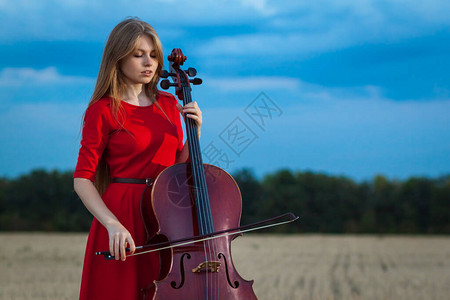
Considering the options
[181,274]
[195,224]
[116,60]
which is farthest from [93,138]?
[181,274]

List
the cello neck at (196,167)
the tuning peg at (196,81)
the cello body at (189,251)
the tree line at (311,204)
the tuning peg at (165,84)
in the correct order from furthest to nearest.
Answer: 1. the tree line at (311,204)
2. the tuning peg at (196,81)
3. the tuning peg at (165,84)
4. the cello neck at (196,167)
5. the cello body at (189,251)

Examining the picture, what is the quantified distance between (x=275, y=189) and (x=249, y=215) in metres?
3.44

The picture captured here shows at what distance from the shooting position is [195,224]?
267cm

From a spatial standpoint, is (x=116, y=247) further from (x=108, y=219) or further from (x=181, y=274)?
(x=181, y=274)

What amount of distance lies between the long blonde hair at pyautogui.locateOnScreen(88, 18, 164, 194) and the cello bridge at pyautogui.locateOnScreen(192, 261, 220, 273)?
0.74 meters

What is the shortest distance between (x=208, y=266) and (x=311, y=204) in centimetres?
2914

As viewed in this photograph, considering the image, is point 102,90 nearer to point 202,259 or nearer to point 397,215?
point 202,259

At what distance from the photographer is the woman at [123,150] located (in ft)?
8.80

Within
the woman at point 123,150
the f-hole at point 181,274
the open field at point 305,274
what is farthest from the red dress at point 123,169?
the open field at point 305,274

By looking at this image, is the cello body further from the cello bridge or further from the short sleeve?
the short sleeve

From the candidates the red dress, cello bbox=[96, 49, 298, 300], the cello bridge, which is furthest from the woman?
the cello bridge

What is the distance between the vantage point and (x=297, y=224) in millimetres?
30234

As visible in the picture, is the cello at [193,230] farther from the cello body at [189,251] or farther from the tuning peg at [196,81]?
the tuning peg at [196,81]

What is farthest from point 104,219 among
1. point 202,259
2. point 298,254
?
point 298,254
